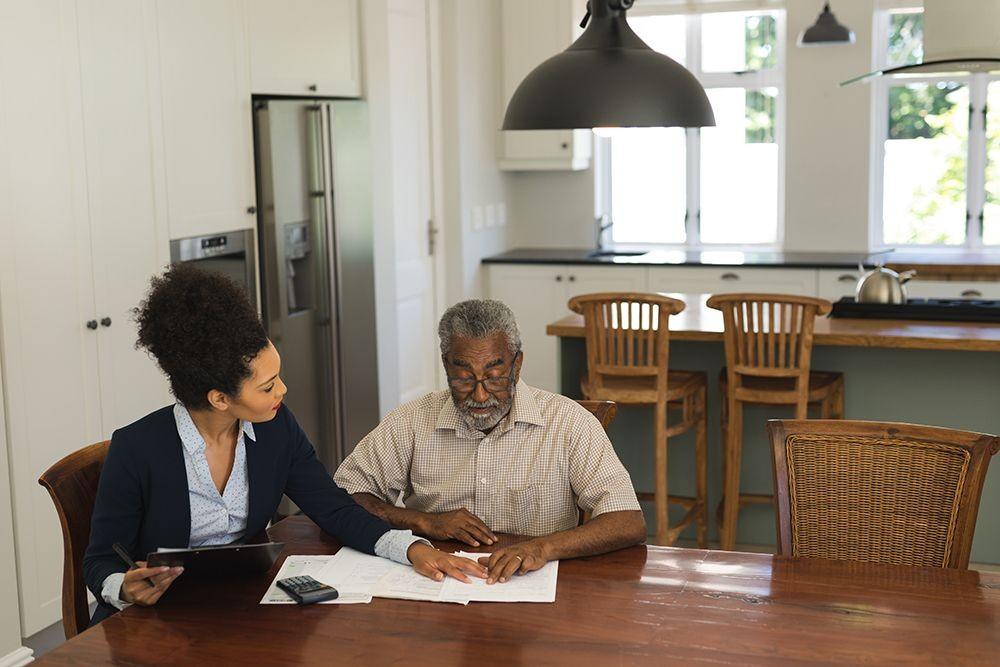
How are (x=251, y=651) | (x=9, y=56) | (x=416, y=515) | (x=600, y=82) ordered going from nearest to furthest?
(x=251, y=651) < (x=416, y=515) < (x=600, y=82) < (x=9, y=56)

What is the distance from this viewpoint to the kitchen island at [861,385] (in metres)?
4.07

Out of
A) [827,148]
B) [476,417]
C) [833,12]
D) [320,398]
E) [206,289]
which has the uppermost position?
[833,12]

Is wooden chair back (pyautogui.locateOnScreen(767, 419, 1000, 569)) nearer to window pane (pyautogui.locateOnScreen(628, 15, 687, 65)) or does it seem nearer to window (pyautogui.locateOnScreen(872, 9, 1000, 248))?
window (pyautogui.locateOnScreen(872, 9, 1000, 248))

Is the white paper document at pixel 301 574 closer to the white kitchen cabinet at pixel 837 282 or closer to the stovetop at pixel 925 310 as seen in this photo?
the stovetop at pixel 925 310

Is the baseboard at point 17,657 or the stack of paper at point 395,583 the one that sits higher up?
the stack of paper at point 395,583

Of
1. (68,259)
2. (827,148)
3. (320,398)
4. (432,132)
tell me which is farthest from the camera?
(827,148)

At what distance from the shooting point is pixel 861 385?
429cm

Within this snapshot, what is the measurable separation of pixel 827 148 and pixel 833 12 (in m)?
0.75

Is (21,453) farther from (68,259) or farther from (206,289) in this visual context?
(206,289)

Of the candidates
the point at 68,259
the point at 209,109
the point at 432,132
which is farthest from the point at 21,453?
the point at 432,132

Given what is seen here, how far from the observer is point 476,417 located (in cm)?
246

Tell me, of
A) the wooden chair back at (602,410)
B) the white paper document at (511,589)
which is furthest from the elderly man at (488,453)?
the white paper document at (511,589)

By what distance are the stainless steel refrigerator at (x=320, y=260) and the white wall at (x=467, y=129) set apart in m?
1.26

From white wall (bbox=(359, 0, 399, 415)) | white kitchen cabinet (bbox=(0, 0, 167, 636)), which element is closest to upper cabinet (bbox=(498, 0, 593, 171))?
white wall (bbox=(359, 0, 399, 415))
